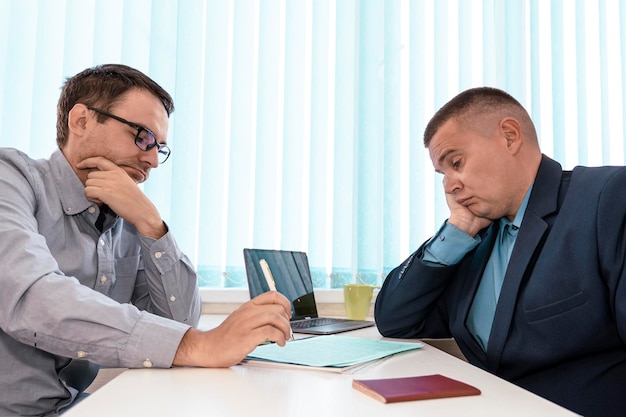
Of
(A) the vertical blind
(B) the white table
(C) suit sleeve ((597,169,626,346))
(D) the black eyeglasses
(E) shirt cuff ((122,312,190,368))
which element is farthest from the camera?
(A) the vertical blind

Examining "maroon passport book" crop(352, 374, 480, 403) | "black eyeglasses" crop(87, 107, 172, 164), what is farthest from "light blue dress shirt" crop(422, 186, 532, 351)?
"black eyeglasses" crop(87, 107, 172, 164)

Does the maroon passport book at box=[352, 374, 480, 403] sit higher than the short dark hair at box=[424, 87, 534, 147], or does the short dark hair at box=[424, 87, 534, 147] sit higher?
the short dark hair at box=[424, 87, 534, 147]

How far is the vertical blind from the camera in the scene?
1.88 m

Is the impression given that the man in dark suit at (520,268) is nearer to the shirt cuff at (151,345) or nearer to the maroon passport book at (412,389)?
the maroon passport book at (412,389)

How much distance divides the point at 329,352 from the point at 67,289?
47cm

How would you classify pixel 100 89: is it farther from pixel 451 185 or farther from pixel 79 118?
pixel 451 185

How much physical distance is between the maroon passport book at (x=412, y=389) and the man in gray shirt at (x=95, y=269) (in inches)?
8.2

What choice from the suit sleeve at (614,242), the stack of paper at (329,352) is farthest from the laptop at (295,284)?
the suit sleeve at (614,242)

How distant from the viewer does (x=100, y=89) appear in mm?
1271

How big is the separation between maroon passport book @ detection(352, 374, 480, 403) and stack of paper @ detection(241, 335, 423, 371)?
12 cm

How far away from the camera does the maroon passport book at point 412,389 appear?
65 centimetres

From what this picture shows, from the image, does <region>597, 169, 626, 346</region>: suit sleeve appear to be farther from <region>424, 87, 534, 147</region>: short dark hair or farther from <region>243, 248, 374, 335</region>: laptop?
<region>243, 248, 374, 335</region>: laptop

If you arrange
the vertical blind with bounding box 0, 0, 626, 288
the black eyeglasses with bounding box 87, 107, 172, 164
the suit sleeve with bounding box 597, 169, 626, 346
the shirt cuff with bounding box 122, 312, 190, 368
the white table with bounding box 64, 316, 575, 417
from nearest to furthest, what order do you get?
1. the white table with bounding box 64, 316, 575, 417
2. the shirt cuff with bounding box 122, 312, 190, 368
3. the suit sleeve with bounding box 597, 169, 626, 346
4. the black eyeglasses with bounding box 87, 107, 172, 164
5. the vertical blind with bounding box 0, 0, 626, 288

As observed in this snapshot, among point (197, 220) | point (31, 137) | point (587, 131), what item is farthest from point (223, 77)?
point (587, 131)
